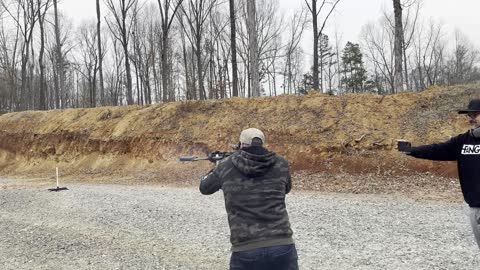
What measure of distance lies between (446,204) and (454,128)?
5614 millimetres

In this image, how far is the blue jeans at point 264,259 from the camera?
120 inches

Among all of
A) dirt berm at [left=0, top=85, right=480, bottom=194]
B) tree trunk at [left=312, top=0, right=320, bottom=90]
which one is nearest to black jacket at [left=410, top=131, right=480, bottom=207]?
dirt berm at [left=0, top=85, right=480, bottom=194]

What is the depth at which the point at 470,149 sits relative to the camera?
403 centimetres

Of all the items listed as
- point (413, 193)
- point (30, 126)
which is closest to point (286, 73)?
point (30, 126)

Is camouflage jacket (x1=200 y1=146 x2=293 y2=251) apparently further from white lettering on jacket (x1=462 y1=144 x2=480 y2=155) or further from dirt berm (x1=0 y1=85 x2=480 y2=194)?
dirt berm (x1=0 y1=85 x2=480 y2=194)

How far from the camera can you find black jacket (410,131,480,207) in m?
3.93

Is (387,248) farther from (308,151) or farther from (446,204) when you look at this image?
(308,151)

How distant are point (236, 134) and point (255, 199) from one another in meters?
15.4

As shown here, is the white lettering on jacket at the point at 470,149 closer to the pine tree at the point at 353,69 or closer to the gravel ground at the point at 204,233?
the gravel ground at the point at 204,233

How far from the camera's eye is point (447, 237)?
709 centimetres

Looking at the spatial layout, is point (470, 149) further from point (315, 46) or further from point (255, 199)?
point (315, 46)

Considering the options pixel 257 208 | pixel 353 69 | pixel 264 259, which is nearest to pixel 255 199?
pixel 257 208

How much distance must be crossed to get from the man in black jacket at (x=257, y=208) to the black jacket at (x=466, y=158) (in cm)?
187

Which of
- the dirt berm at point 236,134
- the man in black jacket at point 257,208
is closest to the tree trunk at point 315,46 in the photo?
the dirt berm at point 236,134
